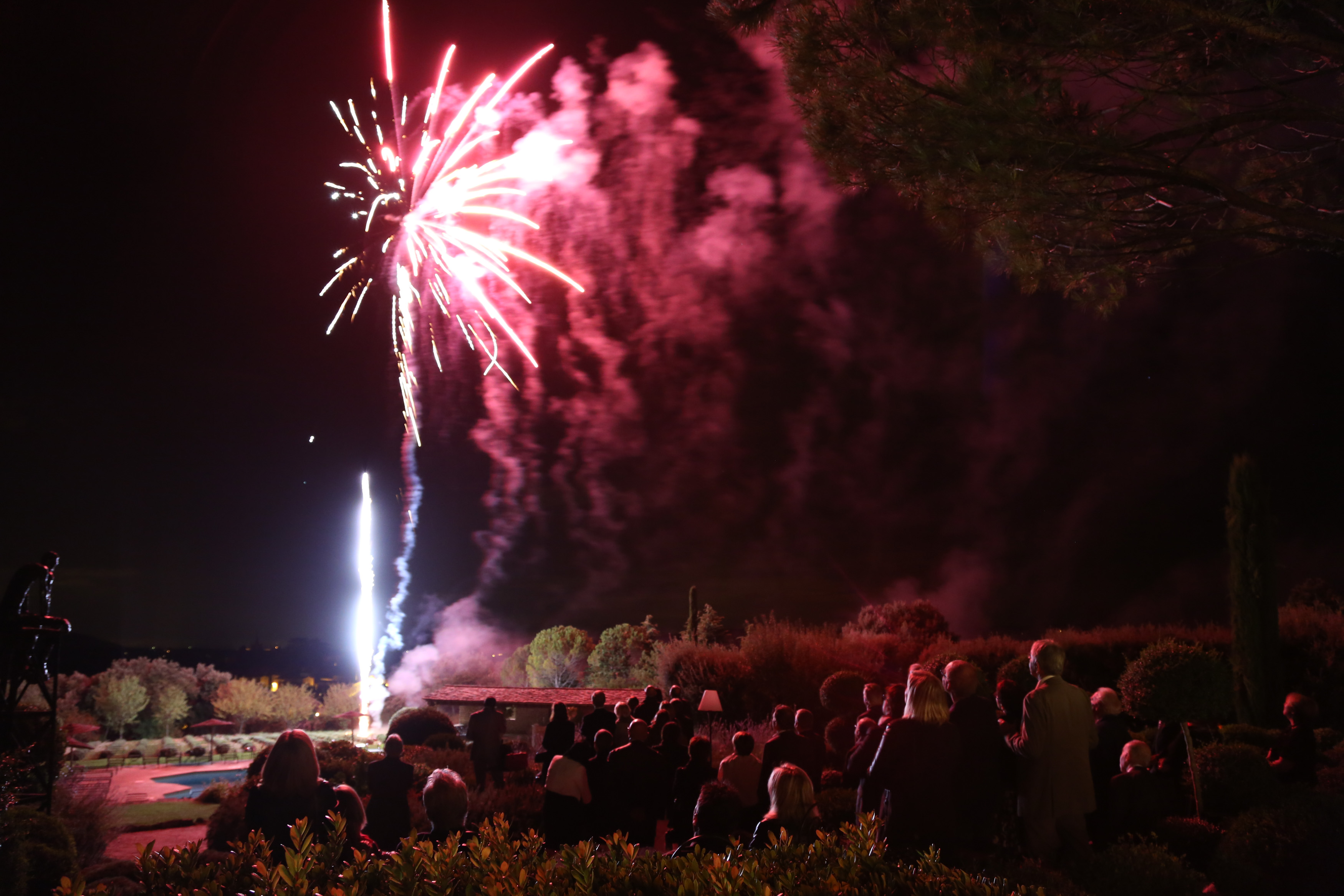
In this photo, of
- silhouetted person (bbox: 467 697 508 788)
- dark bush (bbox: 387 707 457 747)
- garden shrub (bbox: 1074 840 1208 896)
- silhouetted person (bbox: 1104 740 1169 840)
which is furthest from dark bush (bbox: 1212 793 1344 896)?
dark bush (bbox: 387 707 457 747)

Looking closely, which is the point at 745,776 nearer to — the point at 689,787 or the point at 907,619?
the point at 689,787

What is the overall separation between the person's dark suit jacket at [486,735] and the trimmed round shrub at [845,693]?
5933mm

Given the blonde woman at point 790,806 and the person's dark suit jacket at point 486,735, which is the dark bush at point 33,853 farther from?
the blonde woman at point 790,806

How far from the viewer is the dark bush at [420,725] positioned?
20266mm

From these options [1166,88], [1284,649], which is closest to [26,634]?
[1166,88]

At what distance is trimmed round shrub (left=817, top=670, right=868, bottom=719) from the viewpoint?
14297 mm

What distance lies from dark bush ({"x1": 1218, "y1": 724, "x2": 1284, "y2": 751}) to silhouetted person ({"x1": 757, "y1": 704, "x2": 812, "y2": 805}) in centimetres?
860

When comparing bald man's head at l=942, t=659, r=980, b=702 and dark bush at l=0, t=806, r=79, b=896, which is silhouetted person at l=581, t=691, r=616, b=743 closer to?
bald man's head at l=942, t=659, r=980, b=702

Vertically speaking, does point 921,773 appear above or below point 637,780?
above

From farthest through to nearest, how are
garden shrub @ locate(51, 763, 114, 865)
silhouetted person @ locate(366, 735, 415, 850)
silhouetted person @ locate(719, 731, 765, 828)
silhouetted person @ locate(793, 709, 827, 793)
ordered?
1. garden shrub @ locate(51, 763, 114, 865)
2. silhouetted person @ locate(793, 709, 827, 793)
3. silhouetted person @ locate(719, 731, 765, 828)
4. silhouetted person @ locate(366, 735, 415, 850)

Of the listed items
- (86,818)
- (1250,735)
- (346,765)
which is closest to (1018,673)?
(1250,735)

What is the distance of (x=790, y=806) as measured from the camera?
5141mm

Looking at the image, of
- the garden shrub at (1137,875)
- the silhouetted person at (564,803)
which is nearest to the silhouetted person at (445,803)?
the silhouetted person at (564,803)

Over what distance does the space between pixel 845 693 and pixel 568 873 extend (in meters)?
11.8
